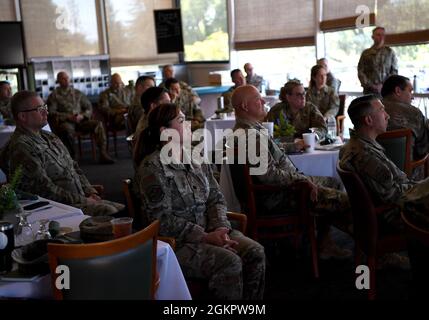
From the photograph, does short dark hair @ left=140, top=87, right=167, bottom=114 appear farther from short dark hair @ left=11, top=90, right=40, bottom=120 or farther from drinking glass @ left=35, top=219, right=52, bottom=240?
drinking glass @ left=35, top=219, right=52, bottom=240

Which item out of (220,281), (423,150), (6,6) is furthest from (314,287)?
(6,6)

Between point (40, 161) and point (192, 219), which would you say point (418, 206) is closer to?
point (192, 219)

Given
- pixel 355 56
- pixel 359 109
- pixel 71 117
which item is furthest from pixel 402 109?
pixel 71 117

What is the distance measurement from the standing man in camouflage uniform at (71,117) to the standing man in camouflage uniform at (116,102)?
0.42 metres

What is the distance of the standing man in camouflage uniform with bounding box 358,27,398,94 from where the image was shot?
7.69m

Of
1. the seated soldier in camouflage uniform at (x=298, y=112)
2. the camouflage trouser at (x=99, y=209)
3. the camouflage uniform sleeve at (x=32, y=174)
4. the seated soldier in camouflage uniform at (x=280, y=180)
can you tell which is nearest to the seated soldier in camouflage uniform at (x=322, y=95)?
the seated soldier in camouflage uniform at (x=298, y=112)

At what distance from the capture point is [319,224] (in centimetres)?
407

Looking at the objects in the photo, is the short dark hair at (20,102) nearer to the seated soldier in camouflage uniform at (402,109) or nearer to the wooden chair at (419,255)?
the wooden chair at (419,255)

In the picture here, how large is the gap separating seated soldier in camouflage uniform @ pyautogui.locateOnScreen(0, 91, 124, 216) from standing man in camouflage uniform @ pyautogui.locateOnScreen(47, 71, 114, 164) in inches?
190

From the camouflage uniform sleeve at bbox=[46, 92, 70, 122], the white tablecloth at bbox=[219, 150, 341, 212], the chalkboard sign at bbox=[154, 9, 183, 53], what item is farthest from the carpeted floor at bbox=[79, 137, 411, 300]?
the chalkboard sign at bbox=[154, 9, 183, 53]

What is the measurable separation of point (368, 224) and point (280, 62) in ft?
24.7

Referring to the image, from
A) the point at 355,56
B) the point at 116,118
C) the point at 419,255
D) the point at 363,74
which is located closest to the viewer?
the point at 419,255

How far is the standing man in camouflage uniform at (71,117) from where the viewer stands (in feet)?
27.6

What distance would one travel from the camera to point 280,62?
10188mm
